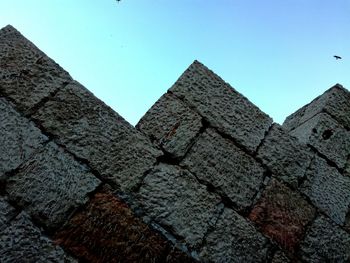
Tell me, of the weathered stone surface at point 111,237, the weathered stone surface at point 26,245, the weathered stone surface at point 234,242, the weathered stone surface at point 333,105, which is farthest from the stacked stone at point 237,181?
the weathered stone surface at point 26,245

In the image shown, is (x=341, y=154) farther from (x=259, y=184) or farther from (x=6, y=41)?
(x=6, y=41)

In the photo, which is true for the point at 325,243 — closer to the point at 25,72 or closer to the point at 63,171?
the point at 63,171

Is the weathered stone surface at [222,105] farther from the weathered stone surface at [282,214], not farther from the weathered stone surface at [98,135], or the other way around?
the weathered stone surface at [98,135]

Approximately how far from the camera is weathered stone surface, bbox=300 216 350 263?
7.38 ft

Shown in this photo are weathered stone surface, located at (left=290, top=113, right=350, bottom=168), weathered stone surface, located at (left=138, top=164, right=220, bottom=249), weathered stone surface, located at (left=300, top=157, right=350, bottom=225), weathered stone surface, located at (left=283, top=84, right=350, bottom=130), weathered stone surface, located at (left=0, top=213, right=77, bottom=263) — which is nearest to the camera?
weathered stone surface, located at (left=0, top=213, right=77, bottom=263)

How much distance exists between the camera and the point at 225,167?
2277 millimetres

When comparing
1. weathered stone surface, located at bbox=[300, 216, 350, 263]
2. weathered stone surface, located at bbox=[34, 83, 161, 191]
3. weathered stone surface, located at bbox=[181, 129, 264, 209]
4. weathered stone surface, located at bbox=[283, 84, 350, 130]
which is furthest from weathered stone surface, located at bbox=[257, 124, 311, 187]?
weathered stone surface, located at bbox=[34, 83, 161, 191]

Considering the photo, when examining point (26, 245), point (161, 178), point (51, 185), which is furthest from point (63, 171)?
point (161, 178)

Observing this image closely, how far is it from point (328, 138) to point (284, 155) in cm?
46

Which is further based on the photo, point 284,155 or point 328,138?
point 328,138

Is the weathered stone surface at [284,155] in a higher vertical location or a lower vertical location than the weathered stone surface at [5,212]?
higher

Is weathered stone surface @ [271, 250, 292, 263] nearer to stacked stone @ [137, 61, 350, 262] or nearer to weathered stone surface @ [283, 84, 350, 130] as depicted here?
stacked stone @ [137, 61, 350, 262]

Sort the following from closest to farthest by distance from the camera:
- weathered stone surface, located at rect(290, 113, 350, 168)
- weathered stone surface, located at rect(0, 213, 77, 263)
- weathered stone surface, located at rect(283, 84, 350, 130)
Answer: weathered stone surface, located at rect(0, 213, 77, 263)
weathered stone surface, located at rect(290, 113, 350, 168)
weathered stone surface, located at rect(283, 84, 350, 130)

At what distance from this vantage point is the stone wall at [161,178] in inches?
74.5
